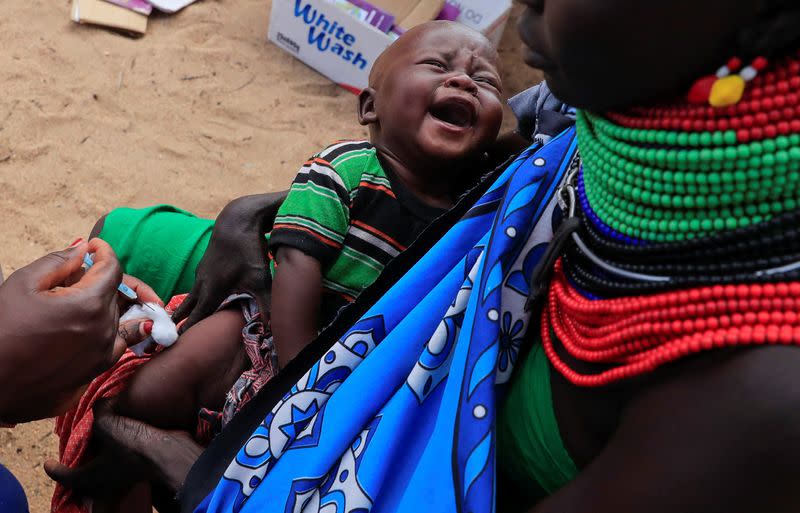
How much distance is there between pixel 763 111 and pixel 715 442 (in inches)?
12.7

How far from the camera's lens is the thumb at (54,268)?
1.43 metres

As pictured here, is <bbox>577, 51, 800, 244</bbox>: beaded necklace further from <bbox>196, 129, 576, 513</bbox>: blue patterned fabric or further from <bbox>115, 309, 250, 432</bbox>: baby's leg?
<bbox>115, 309, 250, 432</bbox>: baby's leg

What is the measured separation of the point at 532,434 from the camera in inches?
43.0

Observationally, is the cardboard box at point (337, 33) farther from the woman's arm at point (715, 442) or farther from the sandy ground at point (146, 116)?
the woman's arm at point (715, 442)

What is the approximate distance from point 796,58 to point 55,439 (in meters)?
2.49

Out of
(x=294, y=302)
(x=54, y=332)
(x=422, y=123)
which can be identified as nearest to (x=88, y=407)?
(x=54, y=332)

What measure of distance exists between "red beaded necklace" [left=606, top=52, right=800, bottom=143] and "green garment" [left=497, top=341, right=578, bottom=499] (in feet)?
1.47

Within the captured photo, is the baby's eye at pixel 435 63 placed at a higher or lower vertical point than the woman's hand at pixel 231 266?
higher

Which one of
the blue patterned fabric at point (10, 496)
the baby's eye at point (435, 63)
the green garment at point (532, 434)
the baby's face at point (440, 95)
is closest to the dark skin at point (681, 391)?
the green garment at point (532, 434)

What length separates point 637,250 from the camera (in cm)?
84

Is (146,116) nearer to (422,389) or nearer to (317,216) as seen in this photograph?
(317,216)

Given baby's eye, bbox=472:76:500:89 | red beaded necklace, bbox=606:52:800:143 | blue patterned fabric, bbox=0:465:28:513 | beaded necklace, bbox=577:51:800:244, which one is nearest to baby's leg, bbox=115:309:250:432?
blue patterned fabric, bbox=0:465:28:513

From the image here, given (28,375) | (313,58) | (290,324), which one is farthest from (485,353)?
(313,58)

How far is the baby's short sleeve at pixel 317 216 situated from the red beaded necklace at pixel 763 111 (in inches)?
39.5
